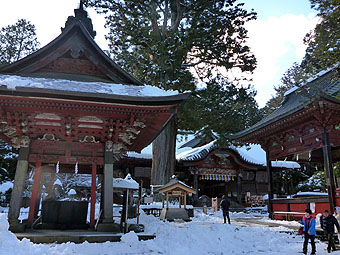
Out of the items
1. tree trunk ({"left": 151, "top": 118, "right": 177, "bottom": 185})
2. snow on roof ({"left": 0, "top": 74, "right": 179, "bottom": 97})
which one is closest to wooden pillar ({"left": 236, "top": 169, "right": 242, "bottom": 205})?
tree trunk ({"left": 151, "top": 118, "right": 177, "bottom": 185})

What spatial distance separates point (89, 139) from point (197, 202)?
17837 millimetres

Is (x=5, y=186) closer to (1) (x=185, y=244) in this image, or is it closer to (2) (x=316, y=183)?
(1) (x=185, y=244)

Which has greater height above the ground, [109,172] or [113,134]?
[113,134]

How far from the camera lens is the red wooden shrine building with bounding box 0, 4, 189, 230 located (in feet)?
30.3

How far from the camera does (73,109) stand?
9.55 metres

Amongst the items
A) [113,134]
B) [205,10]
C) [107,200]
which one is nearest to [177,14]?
[205,10]

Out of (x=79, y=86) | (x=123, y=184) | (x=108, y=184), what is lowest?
A: (x=108, y=184)

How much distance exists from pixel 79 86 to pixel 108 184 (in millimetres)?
3710

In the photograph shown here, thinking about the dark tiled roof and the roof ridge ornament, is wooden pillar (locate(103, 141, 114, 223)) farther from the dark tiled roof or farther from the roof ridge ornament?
the dark tiled roof

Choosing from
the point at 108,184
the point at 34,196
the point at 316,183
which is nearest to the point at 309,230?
the point at 108,184

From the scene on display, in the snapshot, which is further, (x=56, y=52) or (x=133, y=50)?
(x=133, y=50)

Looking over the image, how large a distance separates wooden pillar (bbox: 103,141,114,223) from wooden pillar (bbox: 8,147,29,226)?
111 inches

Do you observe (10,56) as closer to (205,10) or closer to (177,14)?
(177,14)

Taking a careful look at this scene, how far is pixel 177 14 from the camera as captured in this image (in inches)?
792
